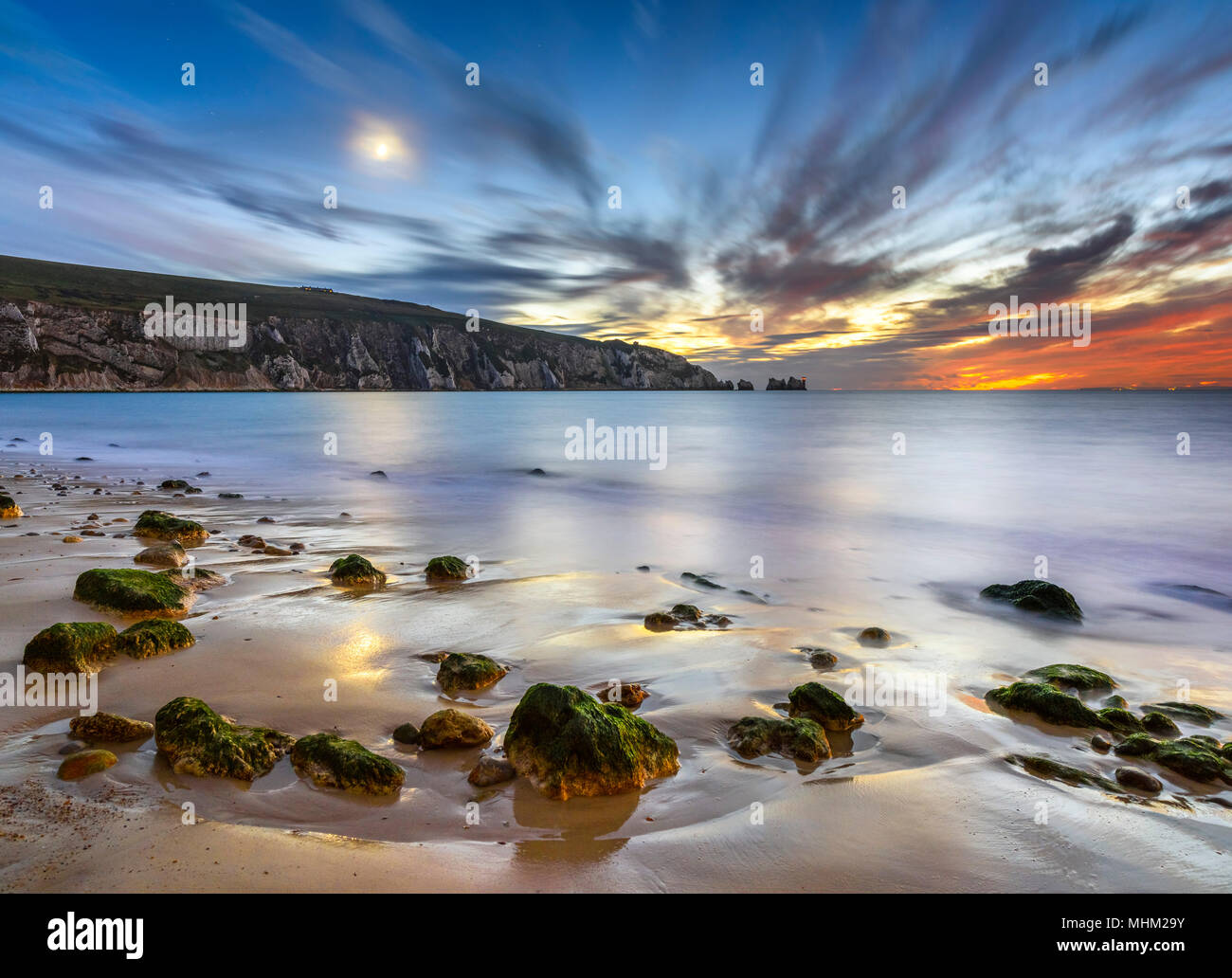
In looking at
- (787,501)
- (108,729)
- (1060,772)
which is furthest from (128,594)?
(787,501)

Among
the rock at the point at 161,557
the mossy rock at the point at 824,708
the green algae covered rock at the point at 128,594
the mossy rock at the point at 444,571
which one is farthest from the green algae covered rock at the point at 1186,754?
the rock at the point at 161,557

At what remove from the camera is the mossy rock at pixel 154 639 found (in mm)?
5137

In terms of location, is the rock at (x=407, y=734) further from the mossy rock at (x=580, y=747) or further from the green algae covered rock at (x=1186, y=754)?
the green algae covered rock at (x=1186, y=754)

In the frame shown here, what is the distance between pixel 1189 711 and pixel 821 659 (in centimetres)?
294

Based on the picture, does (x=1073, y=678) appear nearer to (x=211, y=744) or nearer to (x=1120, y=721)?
(x=1120, y=721)

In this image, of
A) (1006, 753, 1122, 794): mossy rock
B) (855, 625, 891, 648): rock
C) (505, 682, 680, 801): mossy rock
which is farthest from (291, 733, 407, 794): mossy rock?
(855, 625, 891, 648): rock

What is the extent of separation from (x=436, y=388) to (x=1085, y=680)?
152002 mm

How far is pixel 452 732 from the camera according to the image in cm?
414

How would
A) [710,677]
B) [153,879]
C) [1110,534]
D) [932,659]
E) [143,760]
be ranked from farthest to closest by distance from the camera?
[1110,534] < [932,659] < [710,677] < [143,760] < [153,879]

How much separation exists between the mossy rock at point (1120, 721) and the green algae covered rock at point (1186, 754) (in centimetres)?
16

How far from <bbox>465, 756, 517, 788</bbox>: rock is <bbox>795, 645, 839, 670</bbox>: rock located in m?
3.31
